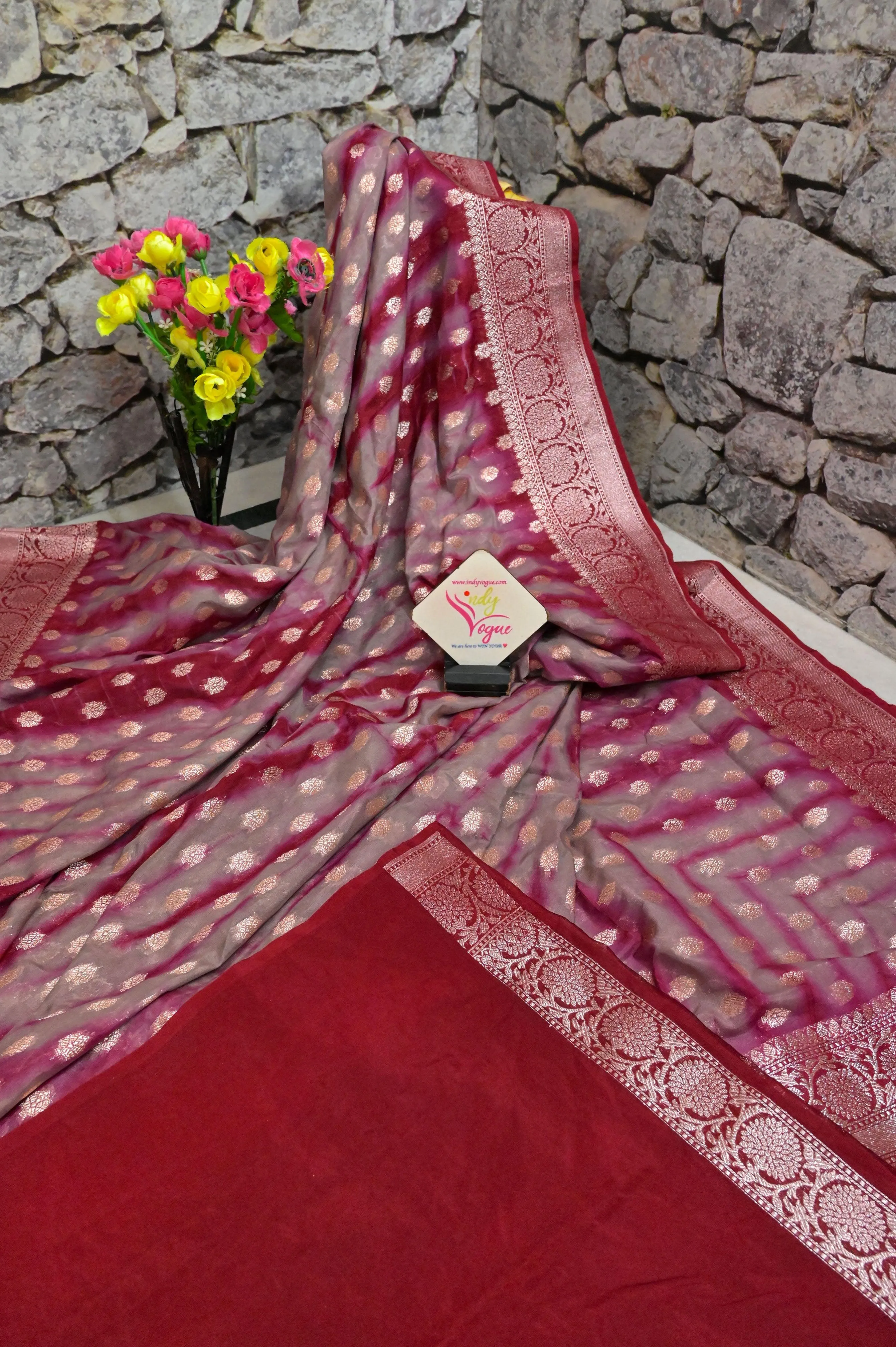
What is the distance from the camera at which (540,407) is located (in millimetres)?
2098

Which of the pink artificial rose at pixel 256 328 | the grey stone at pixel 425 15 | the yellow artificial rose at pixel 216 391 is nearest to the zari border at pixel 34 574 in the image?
the yellow artificial rose at pixel 216 391

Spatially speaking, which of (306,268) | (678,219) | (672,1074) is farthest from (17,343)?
(672,1074)

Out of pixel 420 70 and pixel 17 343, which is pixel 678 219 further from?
pixel 17 343

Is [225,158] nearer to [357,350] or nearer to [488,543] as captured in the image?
[357,350]

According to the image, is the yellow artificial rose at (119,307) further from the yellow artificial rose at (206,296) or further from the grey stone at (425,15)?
the grey stone at (425,15)

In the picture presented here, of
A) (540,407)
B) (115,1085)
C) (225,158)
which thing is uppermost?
(225,158)

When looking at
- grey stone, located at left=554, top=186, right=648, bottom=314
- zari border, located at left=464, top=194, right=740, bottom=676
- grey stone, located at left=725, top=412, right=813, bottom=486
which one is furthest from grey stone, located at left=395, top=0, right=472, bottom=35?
grey stone, located at left=725, top=412, right=813, bottom=486

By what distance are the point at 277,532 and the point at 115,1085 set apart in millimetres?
1091

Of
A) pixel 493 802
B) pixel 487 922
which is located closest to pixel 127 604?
pixel 493 802

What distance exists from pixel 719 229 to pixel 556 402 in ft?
1.44

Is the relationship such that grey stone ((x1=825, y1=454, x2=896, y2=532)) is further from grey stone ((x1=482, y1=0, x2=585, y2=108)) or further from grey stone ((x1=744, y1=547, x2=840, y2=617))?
grey stone ((x1=482, y1=0, x2=585, y2=108))

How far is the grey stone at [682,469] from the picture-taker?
2.30 metres

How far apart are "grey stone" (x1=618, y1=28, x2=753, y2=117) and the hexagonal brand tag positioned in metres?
0.94

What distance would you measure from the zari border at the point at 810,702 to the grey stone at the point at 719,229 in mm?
626
